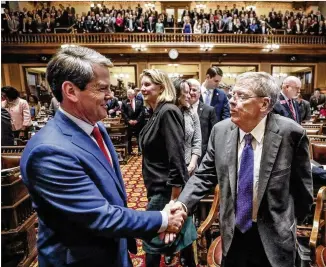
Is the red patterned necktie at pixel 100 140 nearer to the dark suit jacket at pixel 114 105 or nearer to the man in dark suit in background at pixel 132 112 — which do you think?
the man in dark suit in background at pixel 132 112

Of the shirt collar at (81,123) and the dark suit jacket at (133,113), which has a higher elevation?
the shirt collar at (81,123)

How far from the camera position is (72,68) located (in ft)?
3.23

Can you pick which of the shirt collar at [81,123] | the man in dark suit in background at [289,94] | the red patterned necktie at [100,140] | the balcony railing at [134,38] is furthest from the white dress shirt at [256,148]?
the balcony railing at [134,38]

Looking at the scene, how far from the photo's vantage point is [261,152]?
1378mm

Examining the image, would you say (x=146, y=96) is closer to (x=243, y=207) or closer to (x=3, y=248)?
(x=243, y=207)

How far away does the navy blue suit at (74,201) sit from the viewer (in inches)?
35.3

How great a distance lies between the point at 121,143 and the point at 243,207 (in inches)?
209

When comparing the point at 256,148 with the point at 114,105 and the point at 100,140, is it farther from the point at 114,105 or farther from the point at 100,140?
the point at 114,105

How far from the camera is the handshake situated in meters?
1.19

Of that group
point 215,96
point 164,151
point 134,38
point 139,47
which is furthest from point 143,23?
point 164,151

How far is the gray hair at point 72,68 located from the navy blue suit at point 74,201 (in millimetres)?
131

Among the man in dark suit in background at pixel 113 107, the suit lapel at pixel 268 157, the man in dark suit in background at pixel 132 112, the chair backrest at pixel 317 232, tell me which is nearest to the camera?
the suit lapel at pixel 268 157

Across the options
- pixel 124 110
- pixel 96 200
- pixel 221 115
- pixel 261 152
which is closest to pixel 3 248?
pixel 96 200

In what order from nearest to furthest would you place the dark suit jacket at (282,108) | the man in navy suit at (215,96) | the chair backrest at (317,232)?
the chair backrest at (317,232), the dark suit jacket at (282,108), the man in navy suit at (215,96)
